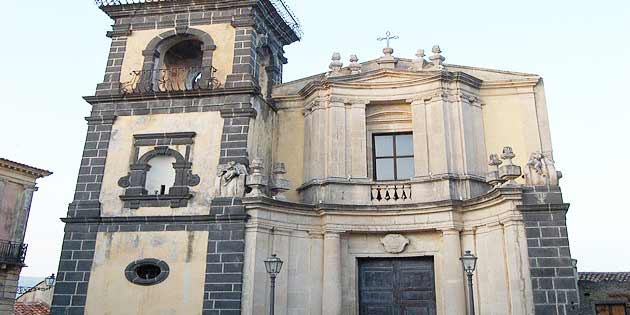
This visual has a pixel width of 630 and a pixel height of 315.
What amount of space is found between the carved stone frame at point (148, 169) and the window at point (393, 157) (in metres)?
5.20

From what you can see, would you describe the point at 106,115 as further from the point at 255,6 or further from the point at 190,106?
the point at 255,6

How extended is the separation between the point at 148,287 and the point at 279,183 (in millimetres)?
4237

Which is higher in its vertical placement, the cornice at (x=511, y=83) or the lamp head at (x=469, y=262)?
the cornice at (x=511, y=83)

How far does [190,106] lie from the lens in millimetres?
16766

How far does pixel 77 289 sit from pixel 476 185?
10.8 meters

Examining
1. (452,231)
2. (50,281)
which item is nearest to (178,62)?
(452,231)

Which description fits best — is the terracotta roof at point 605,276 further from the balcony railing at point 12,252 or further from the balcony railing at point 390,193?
the balcony railing at point 12,252

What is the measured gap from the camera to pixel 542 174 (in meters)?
13.9

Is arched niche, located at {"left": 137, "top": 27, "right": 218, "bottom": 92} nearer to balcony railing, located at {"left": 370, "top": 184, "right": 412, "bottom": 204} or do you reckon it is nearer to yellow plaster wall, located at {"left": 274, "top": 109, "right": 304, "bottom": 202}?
yellow plaster wall, located at {"left": 274, "top": 109, "right": 304, "bottom": 202}

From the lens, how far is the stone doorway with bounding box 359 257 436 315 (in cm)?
1523

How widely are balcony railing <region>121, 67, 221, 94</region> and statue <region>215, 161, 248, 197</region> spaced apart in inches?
104

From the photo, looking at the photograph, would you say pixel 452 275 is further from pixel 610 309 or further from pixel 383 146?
pixel 610 309

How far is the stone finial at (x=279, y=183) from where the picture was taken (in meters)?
15.7

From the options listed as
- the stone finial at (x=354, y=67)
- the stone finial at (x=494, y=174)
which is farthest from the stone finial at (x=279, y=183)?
the stone finial at (x=494, y=174)
